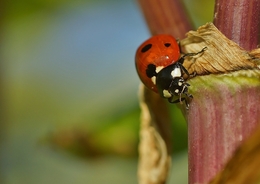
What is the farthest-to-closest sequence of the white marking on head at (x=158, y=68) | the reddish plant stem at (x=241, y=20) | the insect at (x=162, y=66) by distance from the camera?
the white marking on head at (x=158, y=68) → the insect at (x=162, y=66) → the reddish plant stem at (x=241, y=20)

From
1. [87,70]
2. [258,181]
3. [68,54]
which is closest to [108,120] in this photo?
[258,181]

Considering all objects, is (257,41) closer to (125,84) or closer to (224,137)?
(224,137)

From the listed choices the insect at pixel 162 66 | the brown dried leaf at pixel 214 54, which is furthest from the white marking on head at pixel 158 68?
the brown dried leaf at pixel 214 54

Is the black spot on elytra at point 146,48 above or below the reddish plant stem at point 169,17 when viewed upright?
below

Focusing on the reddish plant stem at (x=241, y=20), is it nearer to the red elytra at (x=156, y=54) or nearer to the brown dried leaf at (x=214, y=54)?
the brown dried leaf at (x=214, y=54)

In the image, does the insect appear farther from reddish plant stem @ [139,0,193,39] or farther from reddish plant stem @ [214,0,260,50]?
reddish plant stem @ [214,0,260,50]

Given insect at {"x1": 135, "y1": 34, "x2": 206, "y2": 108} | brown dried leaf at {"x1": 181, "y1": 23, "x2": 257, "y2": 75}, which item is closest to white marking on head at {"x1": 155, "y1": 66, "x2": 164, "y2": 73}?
insect at {"x1": 135, "y1": 34, "x2": 206, "y2": 108}

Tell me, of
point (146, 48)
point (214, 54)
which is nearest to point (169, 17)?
point (146, 48)
